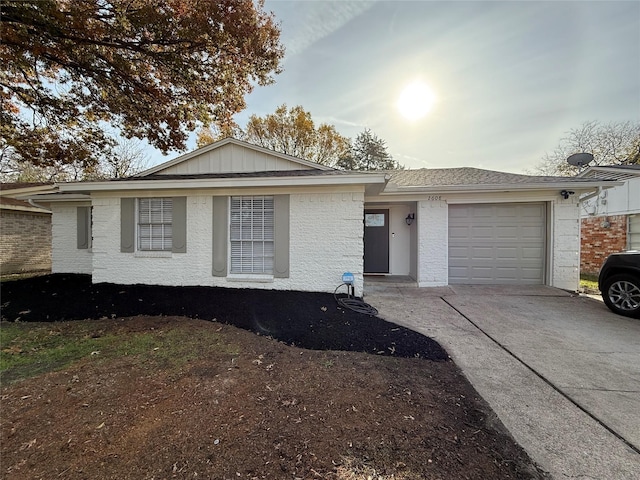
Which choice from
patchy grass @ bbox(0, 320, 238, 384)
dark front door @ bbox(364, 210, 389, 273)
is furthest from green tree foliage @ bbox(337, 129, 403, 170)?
patchy grass @ bbox(0, 320, 238, 384)

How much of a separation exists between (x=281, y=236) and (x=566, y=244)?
7.47 m

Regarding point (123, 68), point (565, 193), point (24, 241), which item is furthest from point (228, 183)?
point (24, 241)

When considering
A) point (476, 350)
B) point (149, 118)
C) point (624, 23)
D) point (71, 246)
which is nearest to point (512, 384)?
point (476, 350)

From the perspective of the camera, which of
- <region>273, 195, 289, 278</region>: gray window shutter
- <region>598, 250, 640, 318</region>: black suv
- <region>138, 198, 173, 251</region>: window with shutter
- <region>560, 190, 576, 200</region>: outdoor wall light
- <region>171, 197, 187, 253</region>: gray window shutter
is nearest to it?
<region>598, 250, 640, 318</region>: black suv

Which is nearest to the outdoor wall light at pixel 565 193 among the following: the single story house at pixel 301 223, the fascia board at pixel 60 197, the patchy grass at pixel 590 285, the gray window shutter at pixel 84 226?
the single story house at pixel 301 223

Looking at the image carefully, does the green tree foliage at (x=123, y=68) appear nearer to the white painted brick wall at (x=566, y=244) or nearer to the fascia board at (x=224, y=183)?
the fascia board at (x=224, y=183)

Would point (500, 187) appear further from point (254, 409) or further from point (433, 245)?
point (254, 409)

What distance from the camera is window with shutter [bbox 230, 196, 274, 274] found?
6.60 meters

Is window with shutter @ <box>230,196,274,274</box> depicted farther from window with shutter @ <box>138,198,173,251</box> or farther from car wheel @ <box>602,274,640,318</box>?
car wheel @ <box>602,274,640,318</box>

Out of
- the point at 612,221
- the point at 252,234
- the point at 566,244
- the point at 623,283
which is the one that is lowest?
the point at 623,283

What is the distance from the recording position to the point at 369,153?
78.8 ft

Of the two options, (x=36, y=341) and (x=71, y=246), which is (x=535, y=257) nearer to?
(x=36, y=341)

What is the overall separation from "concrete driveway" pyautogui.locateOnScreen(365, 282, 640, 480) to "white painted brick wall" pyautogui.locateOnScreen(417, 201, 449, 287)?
1.16 m

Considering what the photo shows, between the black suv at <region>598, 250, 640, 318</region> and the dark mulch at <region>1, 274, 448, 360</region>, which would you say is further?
the black suv at <region>598, 250, 640, 318</region>
